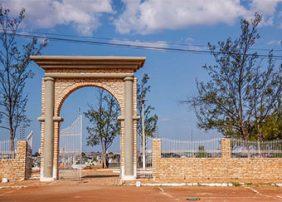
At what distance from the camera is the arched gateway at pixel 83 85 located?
20062 mm

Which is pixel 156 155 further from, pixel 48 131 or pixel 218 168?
pixel 48 131

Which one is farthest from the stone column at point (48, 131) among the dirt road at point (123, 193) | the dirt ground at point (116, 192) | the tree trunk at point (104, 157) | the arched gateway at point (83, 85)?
the tree trunk at point (104, 157)

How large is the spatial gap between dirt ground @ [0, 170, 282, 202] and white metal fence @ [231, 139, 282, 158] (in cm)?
274

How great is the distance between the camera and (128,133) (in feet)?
66.0

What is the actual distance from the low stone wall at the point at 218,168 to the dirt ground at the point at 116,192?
2.12m

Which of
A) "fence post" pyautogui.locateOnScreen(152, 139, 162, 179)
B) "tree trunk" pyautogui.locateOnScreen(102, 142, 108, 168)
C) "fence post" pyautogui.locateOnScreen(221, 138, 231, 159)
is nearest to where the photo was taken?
"fence post" pyautogui.locateOnScreen(152, 139, 162, 179)

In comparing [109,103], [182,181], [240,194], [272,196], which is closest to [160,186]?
[182,181]

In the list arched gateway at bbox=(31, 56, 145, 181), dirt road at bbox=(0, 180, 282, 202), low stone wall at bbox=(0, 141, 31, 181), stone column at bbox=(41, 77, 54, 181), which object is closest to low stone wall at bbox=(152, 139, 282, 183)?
arched gateway at bbox=(31, 56, 145, 181)

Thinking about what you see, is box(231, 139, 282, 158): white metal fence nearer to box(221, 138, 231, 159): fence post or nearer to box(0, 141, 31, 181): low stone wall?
box(221, 138, 231, 159): fence post

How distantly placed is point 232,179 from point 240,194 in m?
4.63

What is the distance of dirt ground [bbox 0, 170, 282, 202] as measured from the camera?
1433cm

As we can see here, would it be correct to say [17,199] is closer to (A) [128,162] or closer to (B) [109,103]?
(A) [128,162]

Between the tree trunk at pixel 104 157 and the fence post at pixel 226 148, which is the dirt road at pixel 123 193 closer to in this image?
the fence post at pixel 226 148

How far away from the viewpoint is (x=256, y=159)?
20.6 meters
